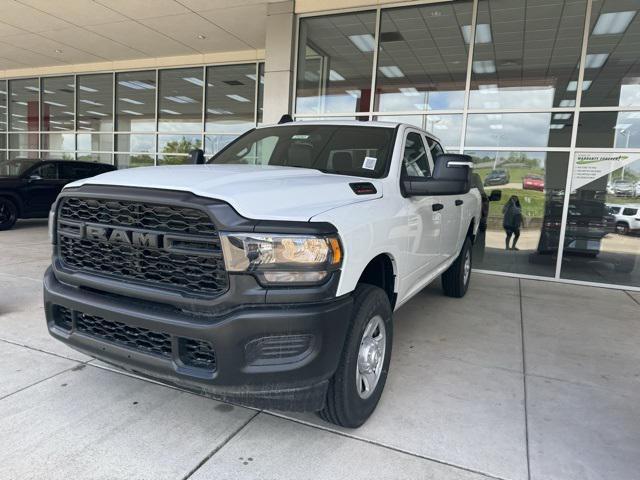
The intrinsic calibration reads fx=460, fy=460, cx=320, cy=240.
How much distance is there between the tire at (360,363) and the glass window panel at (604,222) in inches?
238

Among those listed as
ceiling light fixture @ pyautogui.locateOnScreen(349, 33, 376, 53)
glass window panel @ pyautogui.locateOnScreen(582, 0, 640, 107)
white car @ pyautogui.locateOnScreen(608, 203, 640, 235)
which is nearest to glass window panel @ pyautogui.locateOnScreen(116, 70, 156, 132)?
ceiling light fixture @ pyautogui.locateOnScreen(349, 33, 376, 53)

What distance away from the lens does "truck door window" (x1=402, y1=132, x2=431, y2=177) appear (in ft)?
11.8

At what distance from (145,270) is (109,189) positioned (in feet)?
1.57

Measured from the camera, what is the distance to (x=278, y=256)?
2.10 meters

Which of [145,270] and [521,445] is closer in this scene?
[145,270]

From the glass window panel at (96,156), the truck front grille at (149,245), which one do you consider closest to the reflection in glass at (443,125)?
the truck front grille at (149,245)

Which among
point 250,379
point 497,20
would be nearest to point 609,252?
point 497,20

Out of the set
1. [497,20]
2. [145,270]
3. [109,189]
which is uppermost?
[497,20]

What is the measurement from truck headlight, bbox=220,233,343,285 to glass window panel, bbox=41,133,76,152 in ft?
50.3

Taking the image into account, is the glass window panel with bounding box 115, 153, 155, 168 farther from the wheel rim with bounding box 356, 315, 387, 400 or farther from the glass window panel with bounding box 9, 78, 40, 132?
the wheel rim with bounding box 356, 315, 387, 400

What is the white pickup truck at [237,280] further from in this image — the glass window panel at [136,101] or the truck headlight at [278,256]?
the glass window panel at [136,101]

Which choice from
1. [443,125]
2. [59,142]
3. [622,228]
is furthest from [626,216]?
[59,142]

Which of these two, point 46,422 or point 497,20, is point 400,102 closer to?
point 497,20

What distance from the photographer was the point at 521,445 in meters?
2.58
